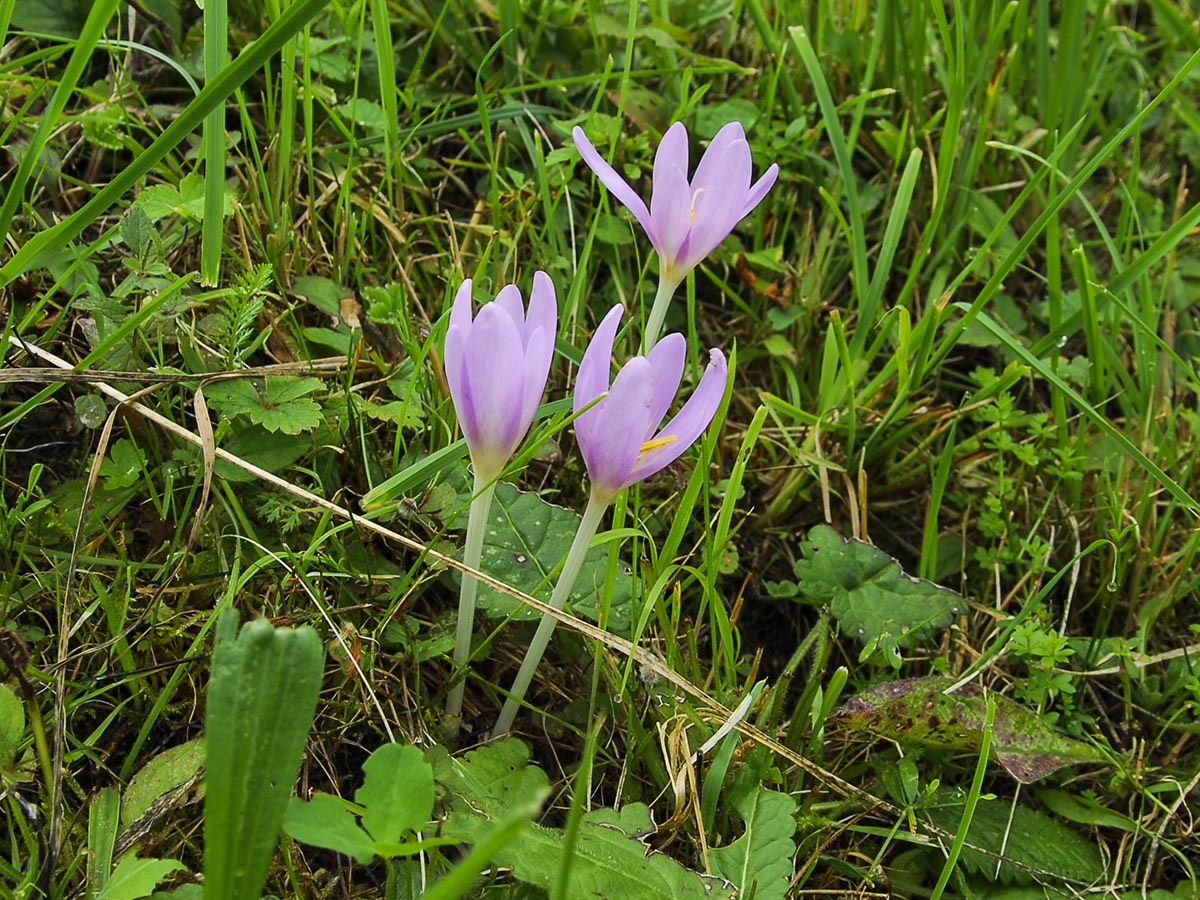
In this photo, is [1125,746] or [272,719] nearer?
[272,719]

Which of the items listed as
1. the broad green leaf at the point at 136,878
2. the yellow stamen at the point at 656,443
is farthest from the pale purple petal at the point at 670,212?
the broad green leaf at the point at 136,878

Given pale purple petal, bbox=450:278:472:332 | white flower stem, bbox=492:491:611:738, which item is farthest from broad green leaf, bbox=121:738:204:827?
pale purple petal, bbox=450:278:472:332

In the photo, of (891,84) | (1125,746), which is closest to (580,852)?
(1125,746)

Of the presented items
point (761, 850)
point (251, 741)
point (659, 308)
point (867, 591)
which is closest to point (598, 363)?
point (659, 308)

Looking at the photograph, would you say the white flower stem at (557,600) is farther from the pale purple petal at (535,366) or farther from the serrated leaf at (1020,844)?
the serrated leaf at (1020,844)

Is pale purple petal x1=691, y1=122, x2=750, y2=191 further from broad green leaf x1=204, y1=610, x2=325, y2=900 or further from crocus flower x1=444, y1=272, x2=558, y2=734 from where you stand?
broad green leaf x1=204, y1=610, x2=325, y2=900

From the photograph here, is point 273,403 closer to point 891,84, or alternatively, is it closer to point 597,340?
point 597,340

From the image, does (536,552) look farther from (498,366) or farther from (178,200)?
(178,200)
